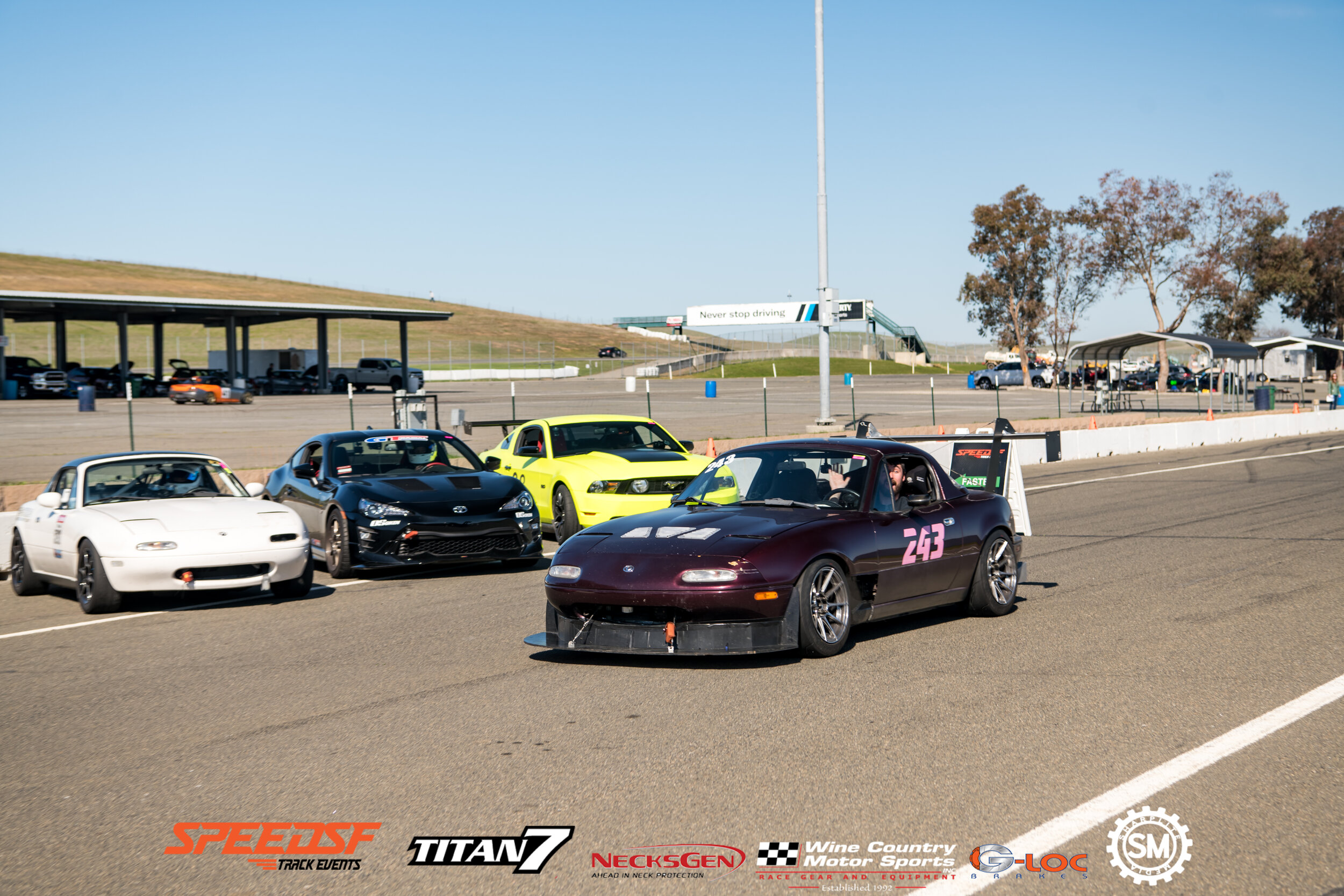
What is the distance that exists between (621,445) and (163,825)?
34.1 feet

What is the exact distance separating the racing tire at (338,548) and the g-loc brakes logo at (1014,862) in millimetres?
8416

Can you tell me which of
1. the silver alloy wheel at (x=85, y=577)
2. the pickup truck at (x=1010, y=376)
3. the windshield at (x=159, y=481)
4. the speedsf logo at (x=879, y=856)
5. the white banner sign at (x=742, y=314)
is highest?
the white banner sign at (x=742, y=314)

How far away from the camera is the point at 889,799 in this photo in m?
4.72

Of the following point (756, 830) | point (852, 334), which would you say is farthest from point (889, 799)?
point (852, 334)

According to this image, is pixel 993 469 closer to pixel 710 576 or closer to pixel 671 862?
pixel 710 576

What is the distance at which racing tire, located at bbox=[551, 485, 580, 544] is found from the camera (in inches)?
537

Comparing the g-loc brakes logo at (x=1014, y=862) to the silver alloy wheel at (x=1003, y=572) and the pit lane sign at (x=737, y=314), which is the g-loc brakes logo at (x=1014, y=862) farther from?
the pit lane sign at (x=737, y=314)

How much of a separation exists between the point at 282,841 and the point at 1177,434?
32.2 m

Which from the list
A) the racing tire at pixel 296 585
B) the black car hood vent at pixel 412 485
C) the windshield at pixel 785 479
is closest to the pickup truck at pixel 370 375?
the black car hood vent at pixel 412 485

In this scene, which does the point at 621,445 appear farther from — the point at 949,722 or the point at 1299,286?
the point at 1299,286

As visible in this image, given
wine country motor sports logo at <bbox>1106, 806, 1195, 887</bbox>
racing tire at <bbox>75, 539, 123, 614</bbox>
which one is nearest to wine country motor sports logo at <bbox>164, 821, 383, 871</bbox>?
wine country motor sports logo at <bbox>1106, 806, 1195, 887</bbox>

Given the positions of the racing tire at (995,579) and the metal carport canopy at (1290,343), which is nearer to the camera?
the racing tire at (995,579)

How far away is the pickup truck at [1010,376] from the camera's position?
238ft

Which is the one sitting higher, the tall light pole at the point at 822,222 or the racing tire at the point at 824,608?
the tall light pole at the point at 822,222
